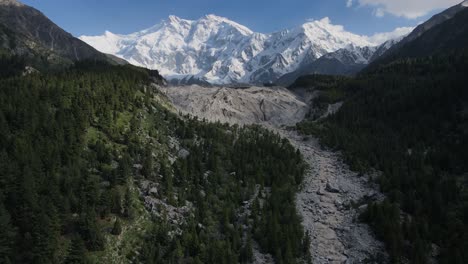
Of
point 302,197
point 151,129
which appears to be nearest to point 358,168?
point 302,197

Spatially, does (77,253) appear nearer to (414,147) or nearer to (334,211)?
(334,211)

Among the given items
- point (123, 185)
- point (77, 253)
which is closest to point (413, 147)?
point (123, 185)

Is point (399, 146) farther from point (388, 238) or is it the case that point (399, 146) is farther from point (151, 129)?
point (151, 129)

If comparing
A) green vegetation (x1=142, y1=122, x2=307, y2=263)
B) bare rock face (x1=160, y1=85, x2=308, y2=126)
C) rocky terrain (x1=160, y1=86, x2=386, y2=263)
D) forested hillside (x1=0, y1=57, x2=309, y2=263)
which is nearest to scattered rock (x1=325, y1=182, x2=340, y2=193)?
rocky terrain (x1=160, y1=86, x2=386, y2=263)

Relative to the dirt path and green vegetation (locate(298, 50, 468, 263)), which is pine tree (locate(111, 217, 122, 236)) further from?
green vegetation (locate(298, 50, 468, 263))

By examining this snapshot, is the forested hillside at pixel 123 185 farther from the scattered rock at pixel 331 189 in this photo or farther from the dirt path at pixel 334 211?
the scattered rock at pixel 331 189

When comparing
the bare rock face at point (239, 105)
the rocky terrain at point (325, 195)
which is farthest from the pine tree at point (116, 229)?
Answer: the bare rock face at point (239, 105)
